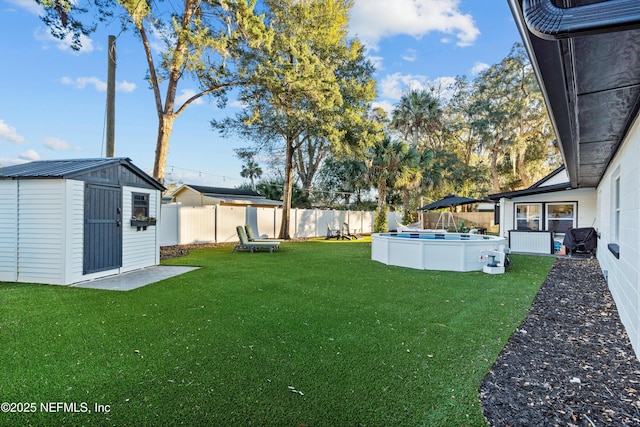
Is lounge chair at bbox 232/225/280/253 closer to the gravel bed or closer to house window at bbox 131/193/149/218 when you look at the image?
house window at bbox 131/193/149/218

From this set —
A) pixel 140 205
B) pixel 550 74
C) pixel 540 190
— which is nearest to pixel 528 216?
pixel 540 190

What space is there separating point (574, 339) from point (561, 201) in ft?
33.3

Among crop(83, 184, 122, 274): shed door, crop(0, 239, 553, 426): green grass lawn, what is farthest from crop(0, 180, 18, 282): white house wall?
crop(83, 184, 122, 274): shed door

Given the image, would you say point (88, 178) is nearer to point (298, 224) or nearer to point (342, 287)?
point (342, 287)

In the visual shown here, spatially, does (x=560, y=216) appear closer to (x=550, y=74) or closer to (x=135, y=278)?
(x=550, y=74)

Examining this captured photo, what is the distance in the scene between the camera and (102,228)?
20.6ft

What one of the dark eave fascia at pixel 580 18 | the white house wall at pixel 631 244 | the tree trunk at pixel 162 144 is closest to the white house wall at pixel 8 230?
the tree trunk at pixel 162 144

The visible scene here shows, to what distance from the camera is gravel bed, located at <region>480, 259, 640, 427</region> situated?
7.09 ft

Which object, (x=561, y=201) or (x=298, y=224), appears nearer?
(x=561, y=201)

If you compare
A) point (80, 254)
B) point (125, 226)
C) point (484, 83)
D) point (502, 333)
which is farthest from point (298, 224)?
point (484, 83)

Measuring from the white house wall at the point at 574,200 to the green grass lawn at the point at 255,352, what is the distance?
770 centimetres

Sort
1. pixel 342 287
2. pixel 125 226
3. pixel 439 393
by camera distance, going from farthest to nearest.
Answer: pixel 125 226 → pixel 342 287 → pixel 439 393

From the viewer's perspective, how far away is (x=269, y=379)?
2529mm

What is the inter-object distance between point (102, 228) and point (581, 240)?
1336 centimetres
